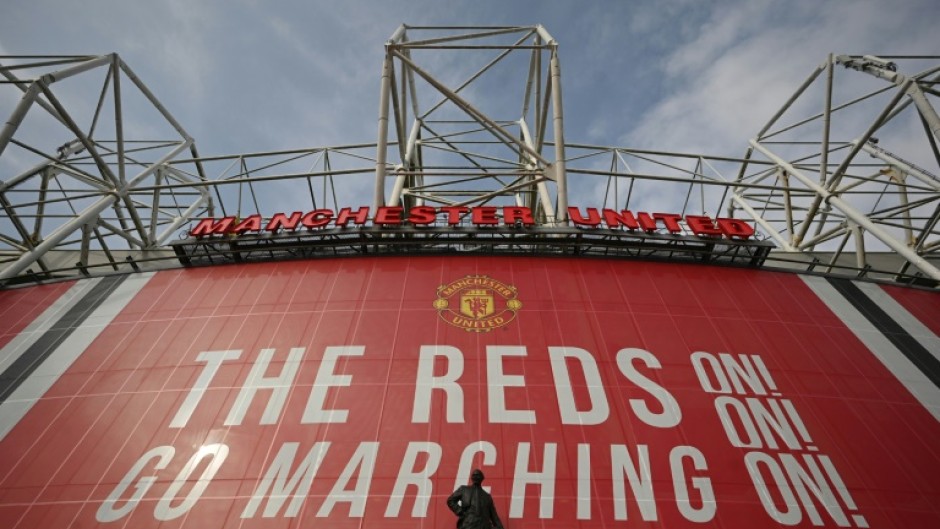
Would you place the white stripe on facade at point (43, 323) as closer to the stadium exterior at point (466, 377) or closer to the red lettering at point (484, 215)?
the stadium exterior at point (466, 377)

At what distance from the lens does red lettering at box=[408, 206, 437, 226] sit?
77.3ft

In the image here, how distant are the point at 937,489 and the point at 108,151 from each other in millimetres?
48075

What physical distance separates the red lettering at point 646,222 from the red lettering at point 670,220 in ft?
2.03

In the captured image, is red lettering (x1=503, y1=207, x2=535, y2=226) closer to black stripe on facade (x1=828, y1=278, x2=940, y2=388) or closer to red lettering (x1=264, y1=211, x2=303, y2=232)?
red lettering (x1=264, y1=211, x2=303, y2=232)

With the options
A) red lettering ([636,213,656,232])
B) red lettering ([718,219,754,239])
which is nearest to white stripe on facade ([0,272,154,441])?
red lettering ([636,213,656,232])

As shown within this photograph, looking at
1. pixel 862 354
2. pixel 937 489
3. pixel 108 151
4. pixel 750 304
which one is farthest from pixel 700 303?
pixel 108 151

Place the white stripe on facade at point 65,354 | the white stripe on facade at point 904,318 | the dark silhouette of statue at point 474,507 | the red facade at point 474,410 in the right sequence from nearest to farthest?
the dark silhouette of statue at point 474,507 → the red facade at point 474,410 → the white stripe on facade at point 65,354 → the white stripe on facade at point 904,318

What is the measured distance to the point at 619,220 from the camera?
2386 cm

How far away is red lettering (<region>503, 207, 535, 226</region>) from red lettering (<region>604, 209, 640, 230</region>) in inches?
155

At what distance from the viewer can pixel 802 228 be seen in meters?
33.8

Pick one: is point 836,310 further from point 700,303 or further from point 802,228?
point 802,228

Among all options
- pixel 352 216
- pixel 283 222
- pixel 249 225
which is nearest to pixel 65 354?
pixel 249 225

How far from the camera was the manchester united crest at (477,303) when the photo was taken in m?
19.4

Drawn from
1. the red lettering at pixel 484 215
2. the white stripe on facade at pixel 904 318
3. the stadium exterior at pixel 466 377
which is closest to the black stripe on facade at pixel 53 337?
the stadium exterior at pixel 466 377
